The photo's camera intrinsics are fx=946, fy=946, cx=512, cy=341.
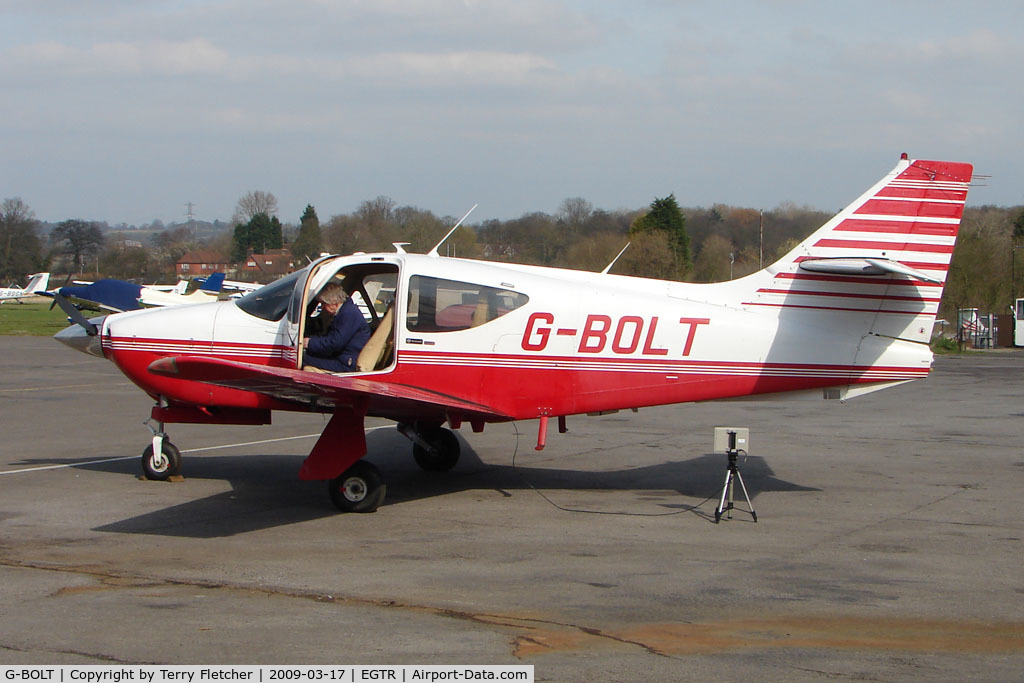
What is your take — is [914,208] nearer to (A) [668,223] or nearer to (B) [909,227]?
(B) [909,227]

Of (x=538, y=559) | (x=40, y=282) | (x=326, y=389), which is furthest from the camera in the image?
(x=40, y=282)

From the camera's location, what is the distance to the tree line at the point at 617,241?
2780cm

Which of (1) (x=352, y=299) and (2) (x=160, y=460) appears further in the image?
(2) (x=160, y=460)

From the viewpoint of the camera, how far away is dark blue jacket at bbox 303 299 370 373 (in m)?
8.97

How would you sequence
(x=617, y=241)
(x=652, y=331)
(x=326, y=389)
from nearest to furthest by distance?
(x=326, y=389)
(x=652, y=331)
(x=617, y=241)

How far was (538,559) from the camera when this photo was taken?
714 cm

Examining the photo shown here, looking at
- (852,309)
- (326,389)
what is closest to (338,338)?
(326,389)

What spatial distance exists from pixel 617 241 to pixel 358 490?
32448 millimetres

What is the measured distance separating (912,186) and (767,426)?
6779 mm

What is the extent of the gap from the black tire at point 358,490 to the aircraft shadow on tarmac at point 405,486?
0.52ft

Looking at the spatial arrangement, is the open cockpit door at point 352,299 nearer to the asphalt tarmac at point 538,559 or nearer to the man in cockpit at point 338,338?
the man in cockpit at point 338,338

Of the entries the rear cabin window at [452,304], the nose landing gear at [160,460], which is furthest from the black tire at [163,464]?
the rear cabin window at [452,304]

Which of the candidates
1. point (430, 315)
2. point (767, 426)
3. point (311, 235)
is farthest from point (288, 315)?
point (311, 235)

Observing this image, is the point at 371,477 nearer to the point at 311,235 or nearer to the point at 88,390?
the point at 88,390
